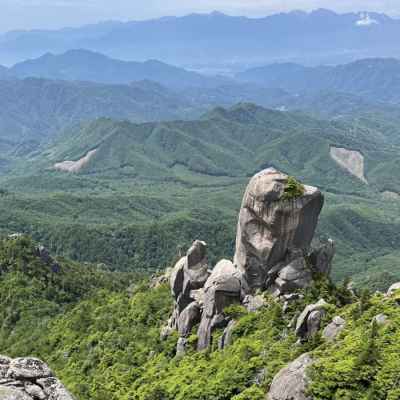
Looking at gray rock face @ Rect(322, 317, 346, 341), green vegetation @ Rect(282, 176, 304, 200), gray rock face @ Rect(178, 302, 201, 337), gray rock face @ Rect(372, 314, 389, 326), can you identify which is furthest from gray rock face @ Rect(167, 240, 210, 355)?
gray rock face @ Rect(372, 314, 389, 326)

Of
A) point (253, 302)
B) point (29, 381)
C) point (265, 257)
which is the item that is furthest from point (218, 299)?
point (29, 381)

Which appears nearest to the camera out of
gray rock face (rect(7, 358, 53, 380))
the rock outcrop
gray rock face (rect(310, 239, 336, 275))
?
the rock outcrop

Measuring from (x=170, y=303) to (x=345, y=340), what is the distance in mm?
32549

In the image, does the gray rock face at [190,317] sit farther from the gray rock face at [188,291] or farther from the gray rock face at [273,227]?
the gray rock face at [273,227]

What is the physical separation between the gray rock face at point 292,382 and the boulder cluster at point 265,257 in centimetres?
1319

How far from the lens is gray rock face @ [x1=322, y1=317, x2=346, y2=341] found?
37991mm

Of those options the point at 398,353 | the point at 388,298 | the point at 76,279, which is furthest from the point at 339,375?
the point at 76,279

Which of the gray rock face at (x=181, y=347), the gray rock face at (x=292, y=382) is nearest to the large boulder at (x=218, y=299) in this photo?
the gray rock face at (x=181, y=347)

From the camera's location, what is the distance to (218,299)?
4938cm

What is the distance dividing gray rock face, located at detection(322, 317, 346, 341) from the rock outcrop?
18.8 meters

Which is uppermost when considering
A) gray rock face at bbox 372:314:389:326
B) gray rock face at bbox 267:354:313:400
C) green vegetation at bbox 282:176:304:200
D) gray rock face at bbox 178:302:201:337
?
green vegetation at bbox 282:176:304:200

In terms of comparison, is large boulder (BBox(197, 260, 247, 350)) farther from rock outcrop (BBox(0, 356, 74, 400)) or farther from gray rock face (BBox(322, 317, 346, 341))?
rock outcrop (BBox(0, 356, 74, 400))

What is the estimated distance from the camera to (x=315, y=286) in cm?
4734

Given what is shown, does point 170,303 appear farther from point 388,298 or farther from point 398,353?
point 398,353
